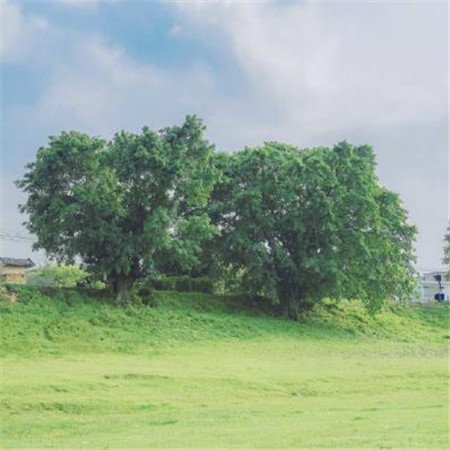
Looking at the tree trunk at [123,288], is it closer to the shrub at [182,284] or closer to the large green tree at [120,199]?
the large green tree at [120,199]

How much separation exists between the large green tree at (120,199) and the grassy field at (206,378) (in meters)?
2.34

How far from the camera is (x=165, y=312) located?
1357 inches

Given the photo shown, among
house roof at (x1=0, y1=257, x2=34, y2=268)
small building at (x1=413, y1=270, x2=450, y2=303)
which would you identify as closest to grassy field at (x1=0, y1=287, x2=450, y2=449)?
house roof at (x1=0, y1=257, x2=34, y2=268)

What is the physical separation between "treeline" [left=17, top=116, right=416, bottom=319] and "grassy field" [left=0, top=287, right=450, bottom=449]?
7.96ft

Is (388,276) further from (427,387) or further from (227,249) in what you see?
(427,387)

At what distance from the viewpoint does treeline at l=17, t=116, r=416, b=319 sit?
3391 centimetres

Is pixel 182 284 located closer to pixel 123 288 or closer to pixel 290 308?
pixel 290 308

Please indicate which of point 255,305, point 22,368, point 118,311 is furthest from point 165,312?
point 22,368

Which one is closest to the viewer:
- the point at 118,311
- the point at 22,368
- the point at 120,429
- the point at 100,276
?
the point at 120,429

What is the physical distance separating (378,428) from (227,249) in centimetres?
2863

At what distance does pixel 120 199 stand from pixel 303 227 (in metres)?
11.1

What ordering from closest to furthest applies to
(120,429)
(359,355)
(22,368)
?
(120,429) → (22,368) → (359,355)

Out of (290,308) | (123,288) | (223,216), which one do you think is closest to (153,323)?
(123,288)

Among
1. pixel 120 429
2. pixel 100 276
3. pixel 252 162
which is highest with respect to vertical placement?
pixel 252 162
